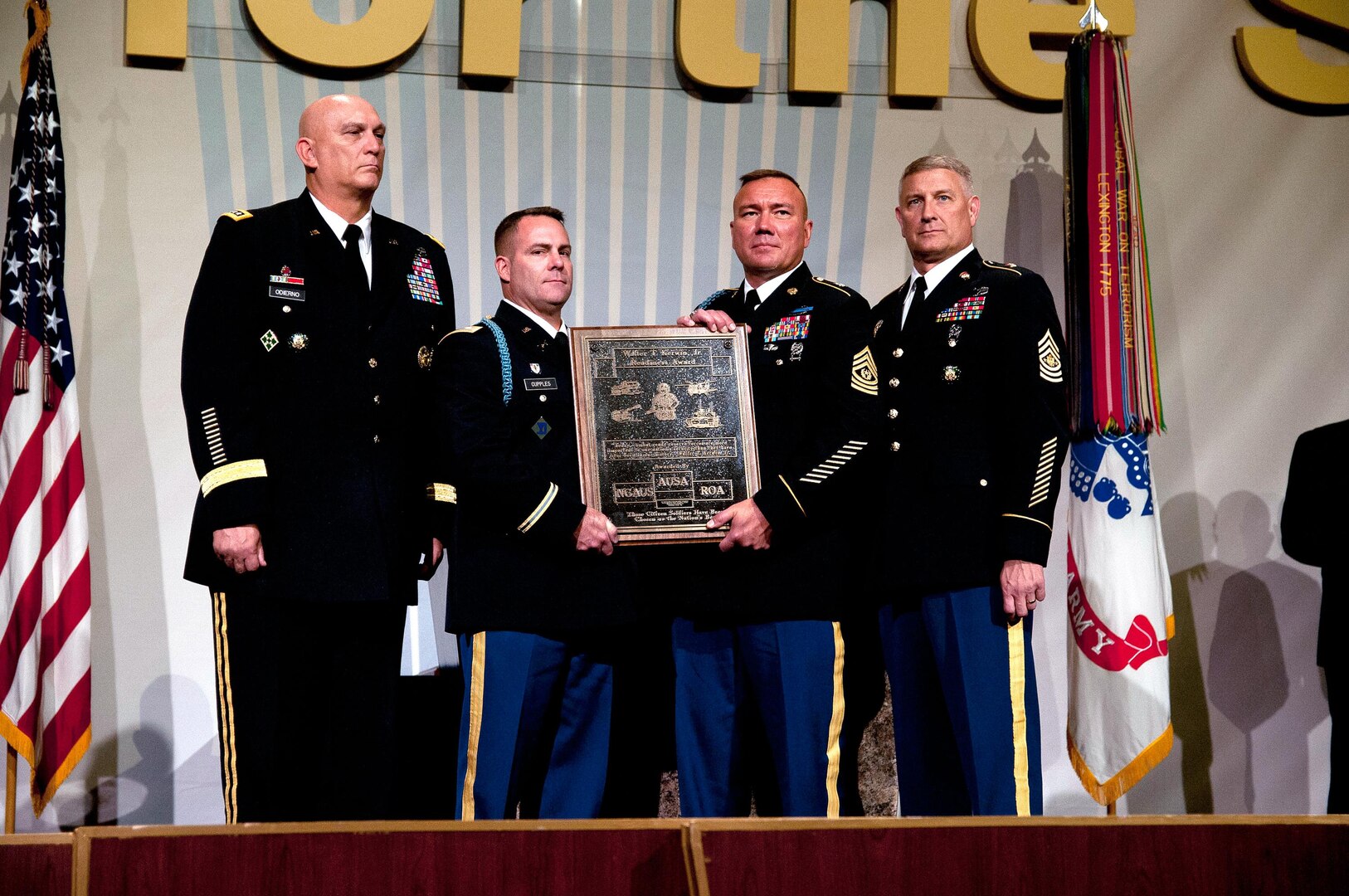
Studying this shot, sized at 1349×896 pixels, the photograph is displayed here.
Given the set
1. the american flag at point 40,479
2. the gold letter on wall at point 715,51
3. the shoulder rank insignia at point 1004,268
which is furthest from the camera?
the gold letter on wall at point 715,51

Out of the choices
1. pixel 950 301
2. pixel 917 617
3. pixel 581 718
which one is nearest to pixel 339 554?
pixel 581 718

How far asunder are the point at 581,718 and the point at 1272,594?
256 cm

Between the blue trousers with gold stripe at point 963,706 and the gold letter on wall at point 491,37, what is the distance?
210 centimetres

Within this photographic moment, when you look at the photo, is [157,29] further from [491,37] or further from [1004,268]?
[1004,268]

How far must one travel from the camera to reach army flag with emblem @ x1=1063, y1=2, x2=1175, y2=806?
3418 millimetres

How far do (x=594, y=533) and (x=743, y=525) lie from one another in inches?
12.8

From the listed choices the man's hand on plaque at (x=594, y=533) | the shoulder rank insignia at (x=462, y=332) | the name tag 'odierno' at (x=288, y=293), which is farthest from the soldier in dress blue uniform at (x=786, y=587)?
the name tag 'odierno' at (x=288, y=293)

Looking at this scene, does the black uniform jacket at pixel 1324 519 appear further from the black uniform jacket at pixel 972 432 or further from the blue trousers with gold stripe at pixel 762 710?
the blue trousers with gold stripe at pixel 762 710

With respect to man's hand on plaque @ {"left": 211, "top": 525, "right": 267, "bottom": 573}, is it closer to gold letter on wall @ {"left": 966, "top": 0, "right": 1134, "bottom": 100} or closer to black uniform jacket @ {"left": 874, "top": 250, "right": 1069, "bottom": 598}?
black uniform jacket @ {"left": 874, "top": 250, "right": 1069, "bottom": 598}

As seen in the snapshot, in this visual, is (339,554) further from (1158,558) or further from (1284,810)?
(1284,810)

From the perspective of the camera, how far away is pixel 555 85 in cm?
419

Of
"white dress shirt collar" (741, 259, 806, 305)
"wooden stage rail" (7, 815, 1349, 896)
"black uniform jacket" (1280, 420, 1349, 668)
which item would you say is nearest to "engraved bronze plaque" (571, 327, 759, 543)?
"white dress shirt collar" (741, 259, 806, 305)

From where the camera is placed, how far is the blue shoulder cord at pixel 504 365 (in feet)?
9.91

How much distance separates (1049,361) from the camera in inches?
119
